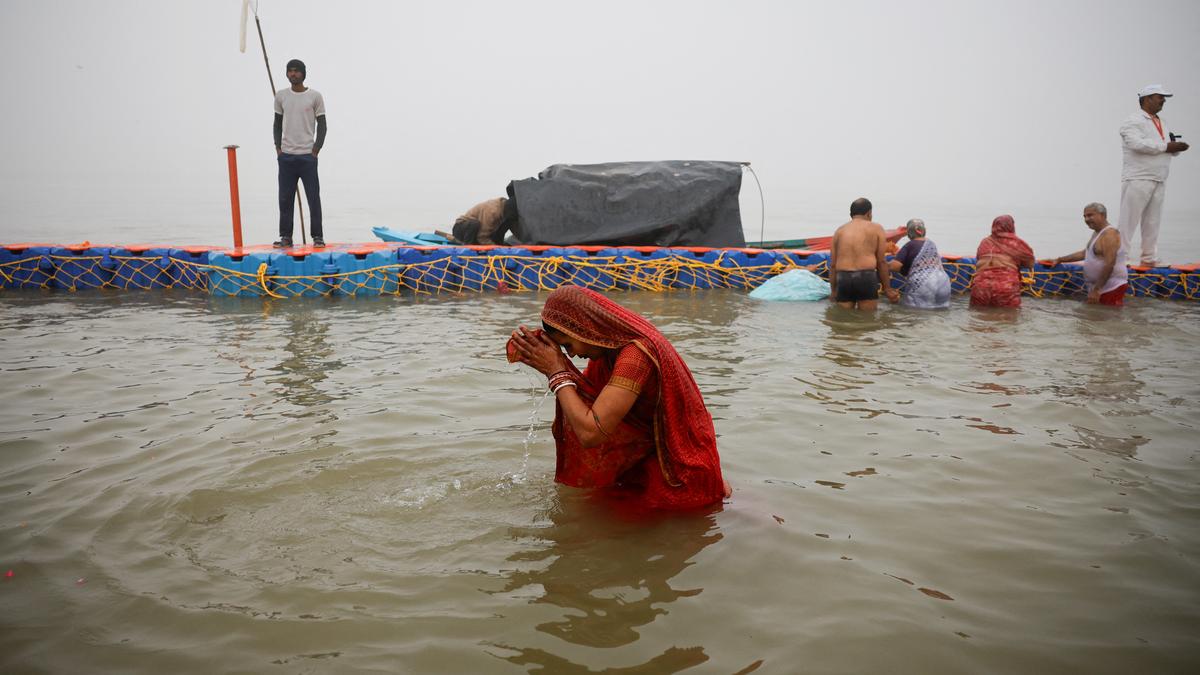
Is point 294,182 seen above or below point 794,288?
above

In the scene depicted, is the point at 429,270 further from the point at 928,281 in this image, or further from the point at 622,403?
the point at 622,403

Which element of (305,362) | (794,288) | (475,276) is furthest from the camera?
(475,276)

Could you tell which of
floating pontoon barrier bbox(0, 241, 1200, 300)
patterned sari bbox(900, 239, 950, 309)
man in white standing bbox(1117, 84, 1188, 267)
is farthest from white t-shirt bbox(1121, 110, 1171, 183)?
patterned sari bbox(900, 239, 950, 309)

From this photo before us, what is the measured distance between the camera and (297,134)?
→ 879cm

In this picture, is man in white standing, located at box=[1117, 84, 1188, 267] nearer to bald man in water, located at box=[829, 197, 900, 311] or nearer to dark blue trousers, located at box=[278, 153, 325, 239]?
bald man in water, located at box=[829, 197, 900, 311]

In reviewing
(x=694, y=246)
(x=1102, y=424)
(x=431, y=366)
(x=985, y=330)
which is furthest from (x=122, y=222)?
(x=1102, y=424)

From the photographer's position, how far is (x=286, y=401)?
4922mm

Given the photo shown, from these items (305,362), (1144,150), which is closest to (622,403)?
(305,362)

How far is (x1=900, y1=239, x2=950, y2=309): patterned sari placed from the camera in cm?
874

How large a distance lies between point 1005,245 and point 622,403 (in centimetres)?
783

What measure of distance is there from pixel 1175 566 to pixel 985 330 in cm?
504

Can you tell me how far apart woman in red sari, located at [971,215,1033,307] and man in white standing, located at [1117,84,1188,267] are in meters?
1.36

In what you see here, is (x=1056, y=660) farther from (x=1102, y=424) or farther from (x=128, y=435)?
(x=128, y=435)

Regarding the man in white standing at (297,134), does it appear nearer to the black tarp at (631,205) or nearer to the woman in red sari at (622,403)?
the black tarp at (631,205)
